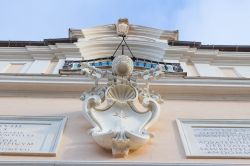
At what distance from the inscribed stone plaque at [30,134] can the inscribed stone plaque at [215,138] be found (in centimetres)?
174

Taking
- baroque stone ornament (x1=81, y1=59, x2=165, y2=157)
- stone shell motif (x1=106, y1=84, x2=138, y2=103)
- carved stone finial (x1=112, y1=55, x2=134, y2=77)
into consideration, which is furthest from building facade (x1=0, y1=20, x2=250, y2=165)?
carved stone finial (x1=112, y1=55, x2=134, y2=77)

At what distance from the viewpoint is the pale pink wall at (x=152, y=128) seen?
18.0 ft

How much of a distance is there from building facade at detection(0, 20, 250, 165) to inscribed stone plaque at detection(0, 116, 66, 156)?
9cm

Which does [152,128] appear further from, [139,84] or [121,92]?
[139,84]

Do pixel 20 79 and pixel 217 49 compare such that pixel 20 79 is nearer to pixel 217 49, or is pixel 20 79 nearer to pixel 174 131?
pixel 174 131

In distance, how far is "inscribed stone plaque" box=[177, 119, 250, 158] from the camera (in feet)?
18.3

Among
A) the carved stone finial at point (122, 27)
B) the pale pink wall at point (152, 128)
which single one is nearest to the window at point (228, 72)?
the pale pink wall at point (152, 128)

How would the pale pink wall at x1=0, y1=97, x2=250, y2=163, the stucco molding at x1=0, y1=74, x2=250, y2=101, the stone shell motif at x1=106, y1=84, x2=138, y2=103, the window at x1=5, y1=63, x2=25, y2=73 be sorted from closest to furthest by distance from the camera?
the pale pink wall at x1=0, y1=97, x2=250, y2=163 → the stone shell motif at x1=106, y1=84, x2=138, y2=103 → the stucco molding at x1=0, y1=74, x2=250, y2=101 → the window at x1=5, y1=63, x2=25, y2=73

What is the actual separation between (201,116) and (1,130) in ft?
9.88

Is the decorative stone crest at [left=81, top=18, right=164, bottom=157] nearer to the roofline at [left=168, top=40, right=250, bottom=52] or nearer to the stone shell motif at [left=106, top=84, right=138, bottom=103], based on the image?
the stone shell motif at [left=106, top=84, right=138, bottom=103]

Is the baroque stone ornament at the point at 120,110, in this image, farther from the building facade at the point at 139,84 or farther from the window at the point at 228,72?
the window at the point at 228,72

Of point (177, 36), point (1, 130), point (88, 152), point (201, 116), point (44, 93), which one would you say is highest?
point (177, 36)

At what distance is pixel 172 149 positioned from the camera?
5.75 metres

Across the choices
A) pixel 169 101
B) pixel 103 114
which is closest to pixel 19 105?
pixel 103 114
